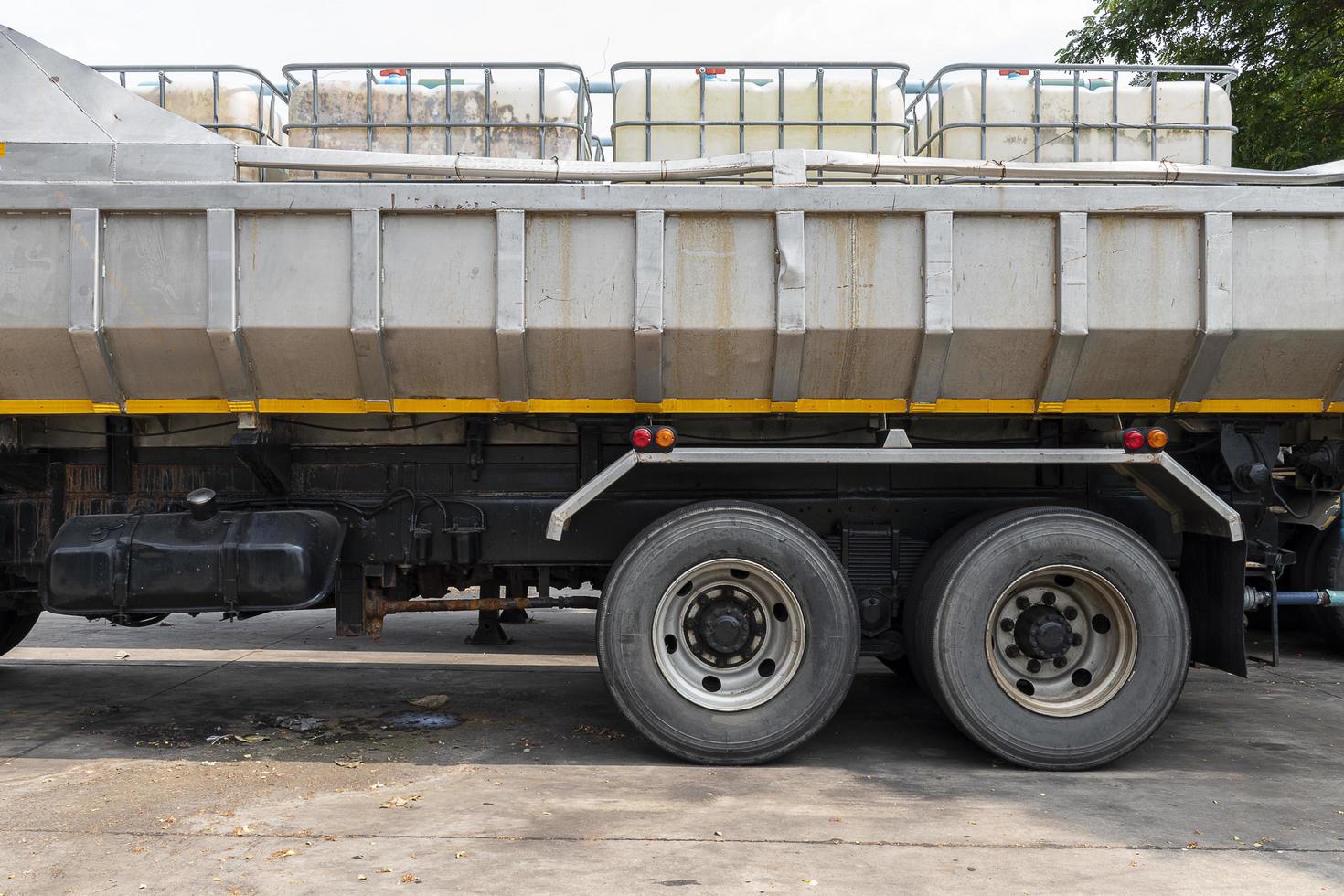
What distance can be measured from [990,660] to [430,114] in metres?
3.92

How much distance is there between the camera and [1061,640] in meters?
4.98

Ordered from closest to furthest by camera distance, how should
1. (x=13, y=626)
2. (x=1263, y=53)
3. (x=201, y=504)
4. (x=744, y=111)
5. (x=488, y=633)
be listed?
(x=201, y=504) → (x=744, y=111) → (x=13, y=626) → (x=488, y=633) → (x=1263, y=53)

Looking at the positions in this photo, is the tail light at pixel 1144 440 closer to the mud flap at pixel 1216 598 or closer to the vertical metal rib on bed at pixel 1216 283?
the vertical metal rib on bed at pixel 1216 283

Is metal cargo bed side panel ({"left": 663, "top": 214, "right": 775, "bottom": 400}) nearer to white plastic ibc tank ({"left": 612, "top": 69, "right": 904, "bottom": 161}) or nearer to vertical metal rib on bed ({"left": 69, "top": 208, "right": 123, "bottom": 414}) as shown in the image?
white plastic ibc tank ({"left": 612, "top": 69, "right": 904, "bottom": 161})

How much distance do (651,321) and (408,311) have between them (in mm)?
1096

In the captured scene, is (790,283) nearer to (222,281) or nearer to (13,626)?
(222,281)

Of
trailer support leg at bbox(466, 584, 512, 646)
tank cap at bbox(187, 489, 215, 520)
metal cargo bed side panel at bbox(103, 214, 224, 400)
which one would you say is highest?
metal cargo bed side panel at bbox(103, 214, 224, 400)

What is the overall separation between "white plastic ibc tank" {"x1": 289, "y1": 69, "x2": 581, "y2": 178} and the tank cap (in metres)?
1.75

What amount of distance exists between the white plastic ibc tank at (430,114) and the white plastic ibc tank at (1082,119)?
6.65ft

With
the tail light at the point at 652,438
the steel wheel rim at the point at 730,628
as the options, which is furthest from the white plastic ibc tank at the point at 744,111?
the steel wheel rim at the point at 730,628

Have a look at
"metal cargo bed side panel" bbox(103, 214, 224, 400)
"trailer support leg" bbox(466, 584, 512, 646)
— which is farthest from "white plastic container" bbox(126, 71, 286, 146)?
"trailer support leg" bbox(466, 584, 512, 646)

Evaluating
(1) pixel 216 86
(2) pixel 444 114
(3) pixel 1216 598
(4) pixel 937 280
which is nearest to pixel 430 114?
(2) pixel 444 114

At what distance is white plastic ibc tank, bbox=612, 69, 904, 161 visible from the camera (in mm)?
5594

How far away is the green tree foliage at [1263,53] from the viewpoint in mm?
11930
